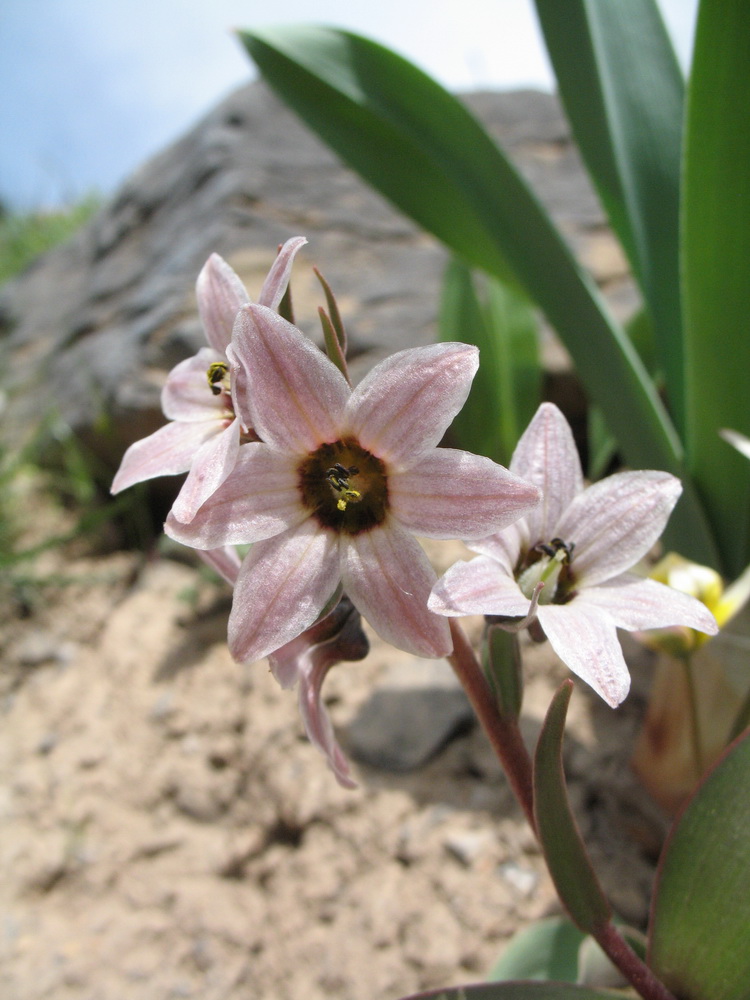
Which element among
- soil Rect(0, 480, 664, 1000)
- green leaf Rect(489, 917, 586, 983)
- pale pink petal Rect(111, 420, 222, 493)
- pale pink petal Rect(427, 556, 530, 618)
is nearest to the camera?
pale pink petal Rect(427, 556, 530, 618)

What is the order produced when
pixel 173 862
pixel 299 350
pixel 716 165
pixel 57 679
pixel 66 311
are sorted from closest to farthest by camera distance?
pixel 299 350
pixel 716 165
pixel 173 862
pixel 57 679
pixel 66 311

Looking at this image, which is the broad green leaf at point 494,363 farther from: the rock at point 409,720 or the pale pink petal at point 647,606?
the pale pink petal at point 647,606

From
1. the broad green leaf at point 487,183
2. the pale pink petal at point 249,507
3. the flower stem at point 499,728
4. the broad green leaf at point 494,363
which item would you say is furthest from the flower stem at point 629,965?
the broad green leaf at point 494,363

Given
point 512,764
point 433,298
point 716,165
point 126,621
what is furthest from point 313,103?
point 126,621

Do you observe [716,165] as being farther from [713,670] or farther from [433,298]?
[433,298]

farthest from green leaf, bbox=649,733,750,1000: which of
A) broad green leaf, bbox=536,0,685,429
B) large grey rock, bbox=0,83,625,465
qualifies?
large grey rock, bbox=0,83,625,465

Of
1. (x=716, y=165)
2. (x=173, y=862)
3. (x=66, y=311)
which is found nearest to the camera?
(x=716, y=165)

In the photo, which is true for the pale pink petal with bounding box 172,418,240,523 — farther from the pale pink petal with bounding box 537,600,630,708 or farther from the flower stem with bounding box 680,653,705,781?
the flower stem with bounding box 680,653,705,781

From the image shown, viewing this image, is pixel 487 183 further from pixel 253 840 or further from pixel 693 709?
pixel 253 840
